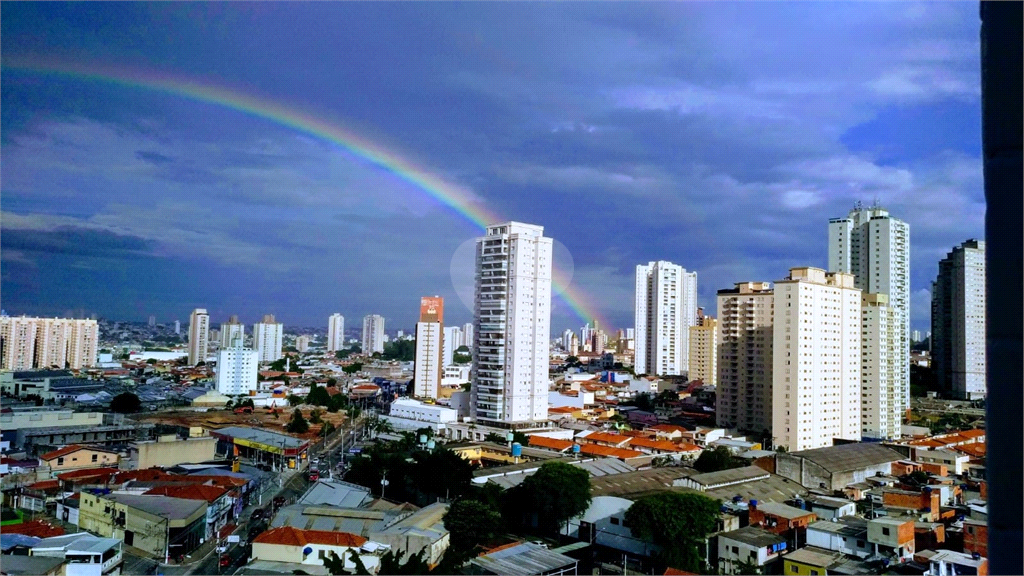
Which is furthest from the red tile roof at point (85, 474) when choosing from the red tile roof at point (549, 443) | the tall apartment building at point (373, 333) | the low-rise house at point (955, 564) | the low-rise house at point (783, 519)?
the tall apartment building at point (373, 333)

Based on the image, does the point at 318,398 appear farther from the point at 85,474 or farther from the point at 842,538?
the point at 842,538

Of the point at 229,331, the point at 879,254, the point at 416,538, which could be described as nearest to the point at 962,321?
the point at 879,254

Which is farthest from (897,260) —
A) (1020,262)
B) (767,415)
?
(1020,262)

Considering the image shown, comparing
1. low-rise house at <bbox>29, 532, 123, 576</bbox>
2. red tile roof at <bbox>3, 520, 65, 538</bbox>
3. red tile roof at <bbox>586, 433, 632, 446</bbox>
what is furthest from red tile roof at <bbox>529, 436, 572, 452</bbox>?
red tile roof at <bbox>3, 520, 65, 538</bbox>

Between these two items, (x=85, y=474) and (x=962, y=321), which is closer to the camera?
(x=85, y=474)

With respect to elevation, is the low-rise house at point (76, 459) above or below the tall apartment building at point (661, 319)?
below

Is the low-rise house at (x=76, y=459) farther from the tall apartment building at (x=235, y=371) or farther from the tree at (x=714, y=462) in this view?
the tall apartment building at (x=235, y=371)

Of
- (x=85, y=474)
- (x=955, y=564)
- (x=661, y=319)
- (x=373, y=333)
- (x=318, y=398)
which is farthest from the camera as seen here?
(x=373, y=333)
